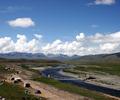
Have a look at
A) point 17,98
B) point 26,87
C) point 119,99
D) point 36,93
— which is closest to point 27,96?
point 17,98

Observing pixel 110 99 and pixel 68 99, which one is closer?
pixel 68 99

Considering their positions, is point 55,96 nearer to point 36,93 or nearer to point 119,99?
point 36,93

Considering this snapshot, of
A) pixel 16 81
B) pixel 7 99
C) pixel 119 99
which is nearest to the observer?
pixel 7 99

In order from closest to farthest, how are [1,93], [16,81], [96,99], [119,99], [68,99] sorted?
[1,93], [68,99], [96,99], [119,99], [16,81]

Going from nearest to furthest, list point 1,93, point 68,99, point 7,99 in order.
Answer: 1. point 7,99
2. point 1,93
3. point 68,99

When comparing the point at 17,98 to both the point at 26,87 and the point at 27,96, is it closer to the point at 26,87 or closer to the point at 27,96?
the point at 27,96

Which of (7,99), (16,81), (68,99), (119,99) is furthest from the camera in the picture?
(16,81)

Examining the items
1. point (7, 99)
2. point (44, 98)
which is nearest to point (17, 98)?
point (7, 99)

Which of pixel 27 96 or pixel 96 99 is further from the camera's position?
pixel 96 99
